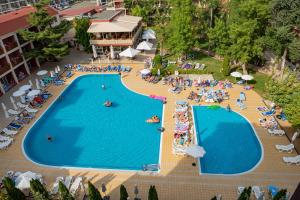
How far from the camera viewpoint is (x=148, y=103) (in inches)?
1208

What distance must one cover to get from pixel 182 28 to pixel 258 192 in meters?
26.1

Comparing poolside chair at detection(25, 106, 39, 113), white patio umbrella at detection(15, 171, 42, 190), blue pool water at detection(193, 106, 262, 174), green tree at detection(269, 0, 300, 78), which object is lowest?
blue pool water at detection(193, 106, 262, 174)

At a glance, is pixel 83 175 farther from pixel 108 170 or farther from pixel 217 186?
pixel 217 186

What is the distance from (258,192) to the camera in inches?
716

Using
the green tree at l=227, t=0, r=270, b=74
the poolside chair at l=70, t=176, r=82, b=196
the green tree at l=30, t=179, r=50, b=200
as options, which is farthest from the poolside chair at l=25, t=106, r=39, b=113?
the green tree at l=227, t=0, r=270, b=74

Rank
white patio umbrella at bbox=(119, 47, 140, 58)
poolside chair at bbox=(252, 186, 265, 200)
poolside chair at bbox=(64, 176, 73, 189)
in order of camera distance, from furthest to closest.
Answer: white patio umbrella at bbox=(119, 47, 140, 58) → poolside chair at bbox=(64, 176, 73, 189) → poolside chair at bbox=(252, 186, 265, 200)

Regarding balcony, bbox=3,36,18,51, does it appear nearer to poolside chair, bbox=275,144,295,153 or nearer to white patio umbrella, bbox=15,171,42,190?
white patio umbrella, bbox=15,171,42,190

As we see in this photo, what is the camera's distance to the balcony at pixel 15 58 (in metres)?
35.9

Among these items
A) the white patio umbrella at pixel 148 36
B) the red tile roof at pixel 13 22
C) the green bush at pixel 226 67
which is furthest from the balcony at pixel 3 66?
the green bush at pixel 226 67

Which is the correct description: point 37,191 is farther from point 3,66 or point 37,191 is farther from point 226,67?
point 226,67

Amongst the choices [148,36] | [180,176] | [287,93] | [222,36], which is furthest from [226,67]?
[180,176]

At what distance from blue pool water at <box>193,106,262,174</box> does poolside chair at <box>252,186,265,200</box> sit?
2308mm

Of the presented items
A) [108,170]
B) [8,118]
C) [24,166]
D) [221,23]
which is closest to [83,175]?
[108,170]

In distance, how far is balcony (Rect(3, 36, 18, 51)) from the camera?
34.9m
